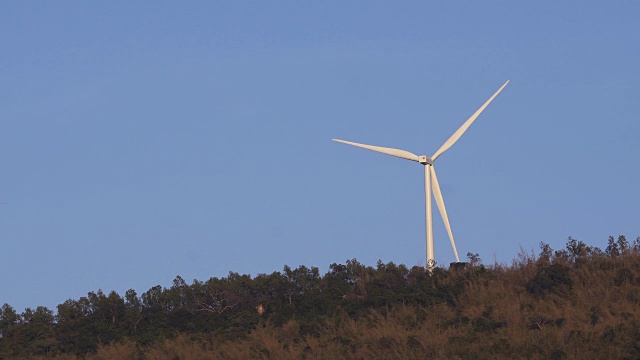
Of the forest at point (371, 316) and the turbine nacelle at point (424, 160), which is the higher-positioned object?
the turbine nacelle at point (424, 160)

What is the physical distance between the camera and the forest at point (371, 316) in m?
49.0

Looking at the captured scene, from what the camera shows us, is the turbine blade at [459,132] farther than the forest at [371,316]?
Yes

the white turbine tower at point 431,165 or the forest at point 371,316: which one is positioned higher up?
the white turbine tower at point 431,165

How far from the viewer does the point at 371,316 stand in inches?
2270

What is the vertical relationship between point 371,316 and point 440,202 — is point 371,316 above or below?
below

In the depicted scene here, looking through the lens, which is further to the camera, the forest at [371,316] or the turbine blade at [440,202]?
the turbine blade at [440,202]

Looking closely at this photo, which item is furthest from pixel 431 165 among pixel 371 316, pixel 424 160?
pixel 371 316

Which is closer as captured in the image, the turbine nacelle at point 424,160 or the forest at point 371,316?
the forest at point 371,316

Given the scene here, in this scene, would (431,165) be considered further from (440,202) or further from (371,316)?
(371,316)

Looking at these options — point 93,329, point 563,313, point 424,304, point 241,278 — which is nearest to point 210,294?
point 241,278

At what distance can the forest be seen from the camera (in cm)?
4897

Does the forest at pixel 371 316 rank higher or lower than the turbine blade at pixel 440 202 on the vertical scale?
lower

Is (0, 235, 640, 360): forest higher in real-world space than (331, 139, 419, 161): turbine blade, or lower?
lower

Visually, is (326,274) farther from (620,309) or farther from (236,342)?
(620,309)
